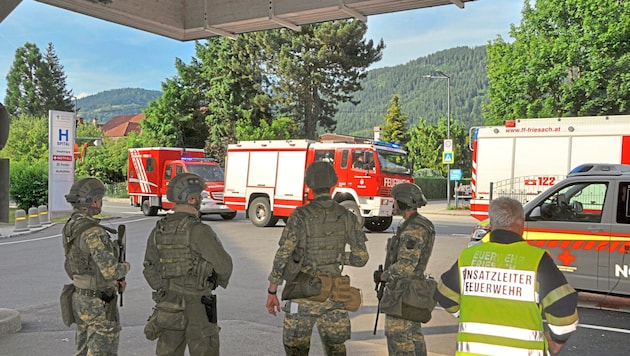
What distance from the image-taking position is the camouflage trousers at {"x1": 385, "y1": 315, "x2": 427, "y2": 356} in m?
4.34

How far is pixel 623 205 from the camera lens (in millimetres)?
7000

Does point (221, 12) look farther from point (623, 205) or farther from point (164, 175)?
point (164, 175)

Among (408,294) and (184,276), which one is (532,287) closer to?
(408,294)

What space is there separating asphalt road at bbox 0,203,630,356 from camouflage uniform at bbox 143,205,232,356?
1.56 meters

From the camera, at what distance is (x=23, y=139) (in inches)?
2258

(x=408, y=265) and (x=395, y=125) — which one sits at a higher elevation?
(x=395, y=125)

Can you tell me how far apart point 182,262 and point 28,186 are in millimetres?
23393

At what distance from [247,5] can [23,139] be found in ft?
189

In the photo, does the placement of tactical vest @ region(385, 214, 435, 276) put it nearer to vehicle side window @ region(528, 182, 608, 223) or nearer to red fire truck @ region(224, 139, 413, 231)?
vehicle side window @ region(528, 182, 608, 223)

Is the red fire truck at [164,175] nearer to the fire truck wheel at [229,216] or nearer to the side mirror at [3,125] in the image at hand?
the fire truck wheel at [229,216]

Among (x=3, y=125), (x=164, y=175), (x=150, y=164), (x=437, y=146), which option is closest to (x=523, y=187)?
(x=3, y=125)

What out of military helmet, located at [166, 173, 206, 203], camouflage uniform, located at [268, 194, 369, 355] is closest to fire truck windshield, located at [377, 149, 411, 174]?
camouflage uniform, located at [268, 194, 369, 355]

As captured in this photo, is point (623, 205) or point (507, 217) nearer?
point (507, 217)

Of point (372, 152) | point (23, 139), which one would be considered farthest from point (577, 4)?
point (23, 139)
